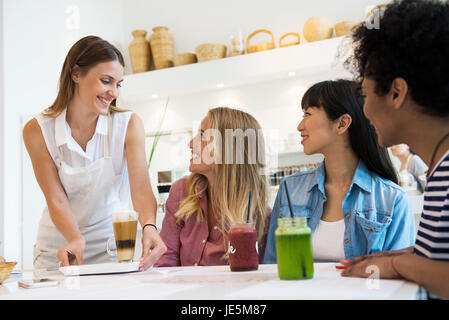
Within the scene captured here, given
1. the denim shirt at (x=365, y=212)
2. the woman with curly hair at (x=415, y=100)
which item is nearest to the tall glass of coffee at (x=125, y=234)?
the denim shirt at (x=365, y=212)

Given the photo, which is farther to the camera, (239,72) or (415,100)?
(239,72)

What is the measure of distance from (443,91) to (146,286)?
75 cm

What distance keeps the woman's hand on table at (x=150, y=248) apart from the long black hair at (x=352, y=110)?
778mm

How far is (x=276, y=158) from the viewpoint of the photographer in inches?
184

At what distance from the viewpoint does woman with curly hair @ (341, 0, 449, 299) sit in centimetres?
93

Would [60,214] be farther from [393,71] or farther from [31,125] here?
[393,71]

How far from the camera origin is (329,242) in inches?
61.7

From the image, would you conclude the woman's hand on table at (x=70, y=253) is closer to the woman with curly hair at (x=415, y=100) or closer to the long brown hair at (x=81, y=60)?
the long brown hair at (x=81, y=60)

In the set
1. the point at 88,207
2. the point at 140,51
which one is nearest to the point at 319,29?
the point at 140,51

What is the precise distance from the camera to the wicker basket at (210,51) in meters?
4.84

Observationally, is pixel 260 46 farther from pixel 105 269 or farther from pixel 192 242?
pixel 105 269

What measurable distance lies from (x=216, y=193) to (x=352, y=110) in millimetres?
610

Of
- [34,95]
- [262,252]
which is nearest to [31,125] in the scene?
[262,252]

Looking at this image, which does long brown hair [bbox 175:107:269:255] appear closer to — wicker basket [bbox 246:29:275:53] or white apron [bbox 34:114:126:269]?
white apron [bbox 34:114:126:269]
